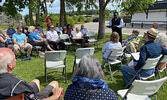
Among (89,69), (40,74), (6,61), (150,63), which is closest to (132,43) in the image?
(150,63)

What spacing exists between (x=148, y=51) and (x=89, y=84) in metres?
2.18

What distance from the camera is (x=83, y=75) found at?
1717mm

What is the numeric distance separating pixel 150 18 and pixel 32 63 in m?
25.9

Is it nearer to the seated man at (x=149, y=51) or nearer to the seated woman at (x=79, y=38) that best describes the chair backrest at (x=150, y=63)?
the seated man at (x=149, y=51)

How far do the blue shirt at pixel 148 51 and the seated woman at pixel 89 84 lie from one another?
1.77 metres

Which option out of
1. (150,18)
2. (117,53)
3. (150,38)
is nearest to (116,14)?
(117,53)

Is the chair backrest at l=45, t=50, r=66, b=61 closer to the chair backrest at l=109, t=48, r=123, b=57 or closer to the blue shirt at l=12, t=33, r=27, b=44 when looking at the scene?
the chair backrest at l=109, t=48, r=123, b=57

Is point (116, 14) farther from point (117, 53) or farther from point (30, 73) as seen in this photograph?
point (30, 73)

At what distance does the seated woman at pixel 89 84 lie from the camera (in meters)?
1.65

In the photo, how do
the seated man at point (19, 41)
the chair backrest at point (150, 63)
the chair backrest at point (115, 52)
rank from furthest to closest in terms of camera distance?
1. the seated man at point (19, 41)
2. the chair backrest at point (115, 52)
3. the chair backrest at point (150, 63)

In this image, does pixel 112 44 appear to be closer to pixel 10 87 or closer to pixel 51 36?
pixel 10 87

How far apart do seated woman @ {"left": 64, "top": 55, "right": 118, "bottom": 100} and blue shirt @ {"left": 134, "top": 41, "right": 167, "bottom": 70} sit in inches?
69.7

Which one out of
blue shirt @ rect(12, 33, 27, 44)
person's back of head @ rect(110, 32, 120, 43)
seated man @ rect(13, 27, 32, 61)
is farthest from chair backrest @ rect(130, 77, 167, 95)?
blue shirt @ rect(12, 33, 27, 44)

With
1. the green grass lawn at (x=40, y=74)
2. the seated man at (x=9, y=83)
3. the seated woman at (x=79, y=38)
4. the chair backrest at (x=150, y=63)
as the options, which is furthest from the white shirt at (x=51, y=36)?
the seated man at (x=9, y=83)
